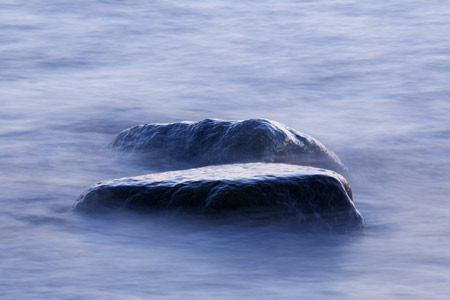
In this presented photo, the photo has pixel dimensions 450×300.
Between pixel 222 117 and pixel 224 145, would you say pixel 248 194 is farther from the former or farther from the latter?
pixel 222 117

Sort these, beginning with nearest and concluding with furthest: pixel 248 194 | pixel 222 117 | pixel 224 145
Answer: pixel 248 194 < pixel 224 145 < pixel 222 117

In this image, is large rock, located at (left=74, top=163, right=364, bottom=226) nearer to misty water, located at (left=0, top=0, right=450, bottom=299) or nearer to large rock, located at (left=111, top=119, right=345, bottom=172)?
misty water, located at (left=0, top=0, right=450, bottom=299)

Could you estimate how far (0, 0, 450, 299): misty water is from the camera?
3.86m

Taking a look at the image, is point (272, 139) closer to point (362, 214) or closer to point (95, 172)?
point (362, 214)

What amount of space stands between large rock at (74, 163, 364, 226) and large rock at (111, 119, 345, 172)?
2.16ft

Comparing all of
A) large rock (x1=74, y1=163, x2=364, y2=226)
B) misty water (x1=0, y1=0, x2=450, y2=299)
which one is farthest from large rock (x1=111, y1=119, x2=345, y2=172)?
large rock (x1=74, y1=163, x2=364, y2=226)

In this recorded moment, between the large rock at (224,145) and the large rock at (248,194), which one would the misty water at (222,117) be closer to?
the large rock at (248,194)

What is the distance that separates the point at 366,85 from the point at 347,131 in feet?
6.42

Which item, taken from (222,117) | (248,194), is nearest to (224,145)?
(248,194)

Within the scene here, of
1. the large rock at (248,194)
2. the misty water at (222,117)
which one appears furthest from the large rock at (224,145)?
the large rock at (248,194)

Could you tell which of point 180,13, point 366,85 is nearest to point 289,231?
point 366,85

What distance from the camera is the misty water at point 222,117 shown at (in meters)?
3.86

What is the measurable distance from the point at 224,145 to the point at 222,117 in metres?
2.31

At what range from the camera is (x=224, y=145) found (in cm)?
517
